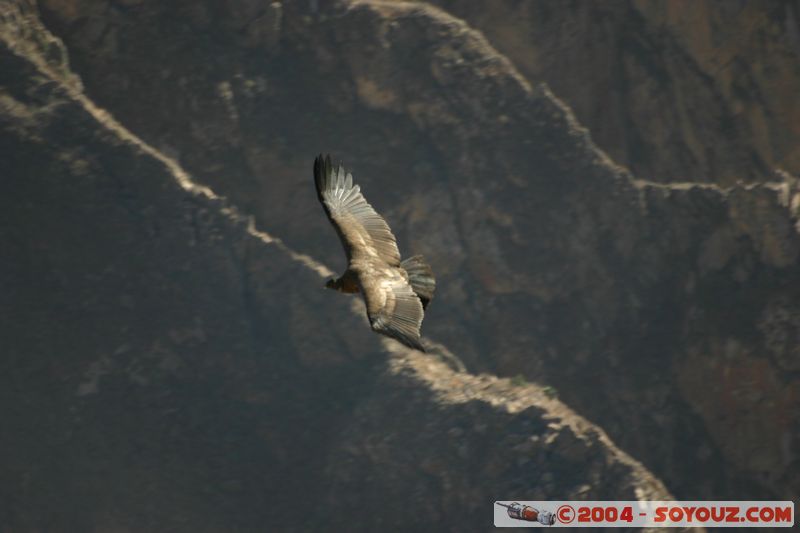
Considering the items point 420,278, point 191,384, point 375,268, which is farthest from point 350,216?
point 191,384

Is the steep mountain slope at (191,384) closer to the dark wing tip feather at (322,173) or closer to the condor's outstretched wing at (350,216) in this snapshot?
the condor's outstretched wing at (350,216)

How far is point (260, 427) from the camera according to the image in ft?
121

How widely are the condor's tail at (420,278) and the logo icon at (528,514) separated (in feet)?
56.8

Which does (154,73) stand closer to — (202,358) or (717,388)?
(202,358)

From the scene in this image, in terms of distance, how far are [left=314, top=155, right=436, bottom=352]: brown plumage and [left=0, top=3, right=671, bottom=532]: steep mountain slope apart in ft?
54.6

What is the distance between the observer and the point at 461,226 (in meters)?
41.0

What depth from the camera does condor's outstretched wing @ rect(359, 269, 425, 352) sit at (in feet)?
52.5

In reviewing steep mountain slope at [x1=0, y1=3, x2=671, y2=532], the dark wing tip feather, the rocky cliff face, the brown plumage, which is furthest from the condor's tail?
the rocky cliff face

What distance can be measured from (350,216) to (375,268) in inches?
62.9

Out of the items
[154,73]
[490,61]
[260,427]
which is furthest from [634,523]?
[154,73]

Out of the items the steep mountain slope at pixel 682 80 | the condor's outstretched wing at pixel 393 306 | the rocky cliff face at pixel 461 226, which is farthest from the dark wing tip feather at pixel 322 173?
the steep mountain slope at pixel 682 80

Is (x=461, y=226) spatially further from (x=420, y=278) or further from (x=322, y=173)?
(x=420, y=278)

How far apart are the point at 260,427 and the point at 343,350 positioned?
3234 mm

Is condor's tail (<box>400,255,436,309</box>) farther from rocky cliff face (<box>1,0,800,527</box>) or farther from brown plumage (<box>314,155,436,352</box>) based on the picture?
rocky cliff face (<box>1,0,800,527</box>)
